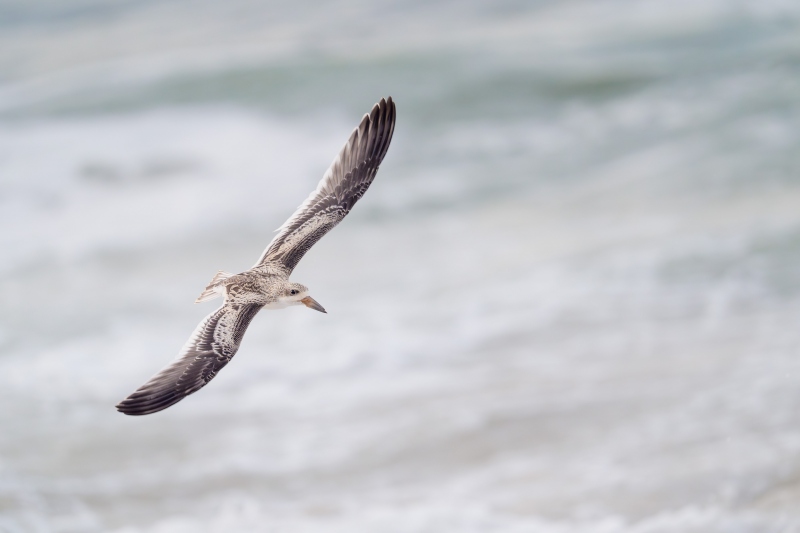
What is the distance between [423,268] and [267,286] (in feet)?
32.5

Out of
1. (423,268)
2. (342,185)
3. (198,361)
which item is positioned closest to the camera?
(198,361)

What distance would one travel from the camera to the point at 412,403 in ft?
39.2

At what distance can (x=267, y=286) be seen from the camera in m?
6.28

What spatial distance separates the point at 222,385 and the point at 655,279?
20.5ft

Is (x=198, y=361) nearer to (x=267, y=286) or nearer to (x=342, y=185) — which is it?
(x=267, y=286)

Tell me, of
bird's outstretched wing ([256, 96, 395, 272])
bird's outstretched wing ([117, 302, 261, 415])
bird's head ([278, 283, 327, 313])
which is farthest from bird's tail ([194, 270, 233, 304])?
bird's outstretched wing ([256, 96, 395, 272])

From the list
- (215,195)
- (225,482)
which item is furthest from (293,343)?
→ (215,195)

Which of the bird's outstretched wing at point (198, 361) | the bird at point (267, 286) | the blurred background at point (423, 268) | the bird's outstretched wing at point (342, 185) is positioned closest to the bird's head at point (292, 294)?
the bird at point (267, 286)

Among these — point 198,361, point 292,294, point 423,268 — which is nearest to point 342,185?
point 292,294

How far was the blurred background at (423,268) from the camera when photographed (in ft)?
33.8

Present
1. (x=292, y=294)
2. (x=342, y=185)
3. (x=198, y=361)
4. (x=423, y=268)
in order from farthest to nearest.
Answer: (x=423, y=268) → (x=342, y=185) → (x=292, y=294) → (x=198, y=361)

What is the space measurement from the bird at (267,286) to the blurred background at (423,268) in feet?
12.2

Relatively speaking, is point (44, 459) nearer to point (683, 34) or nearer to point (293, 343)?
point (293, 343)

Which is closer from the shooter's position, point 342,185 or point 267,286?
point 267,286
